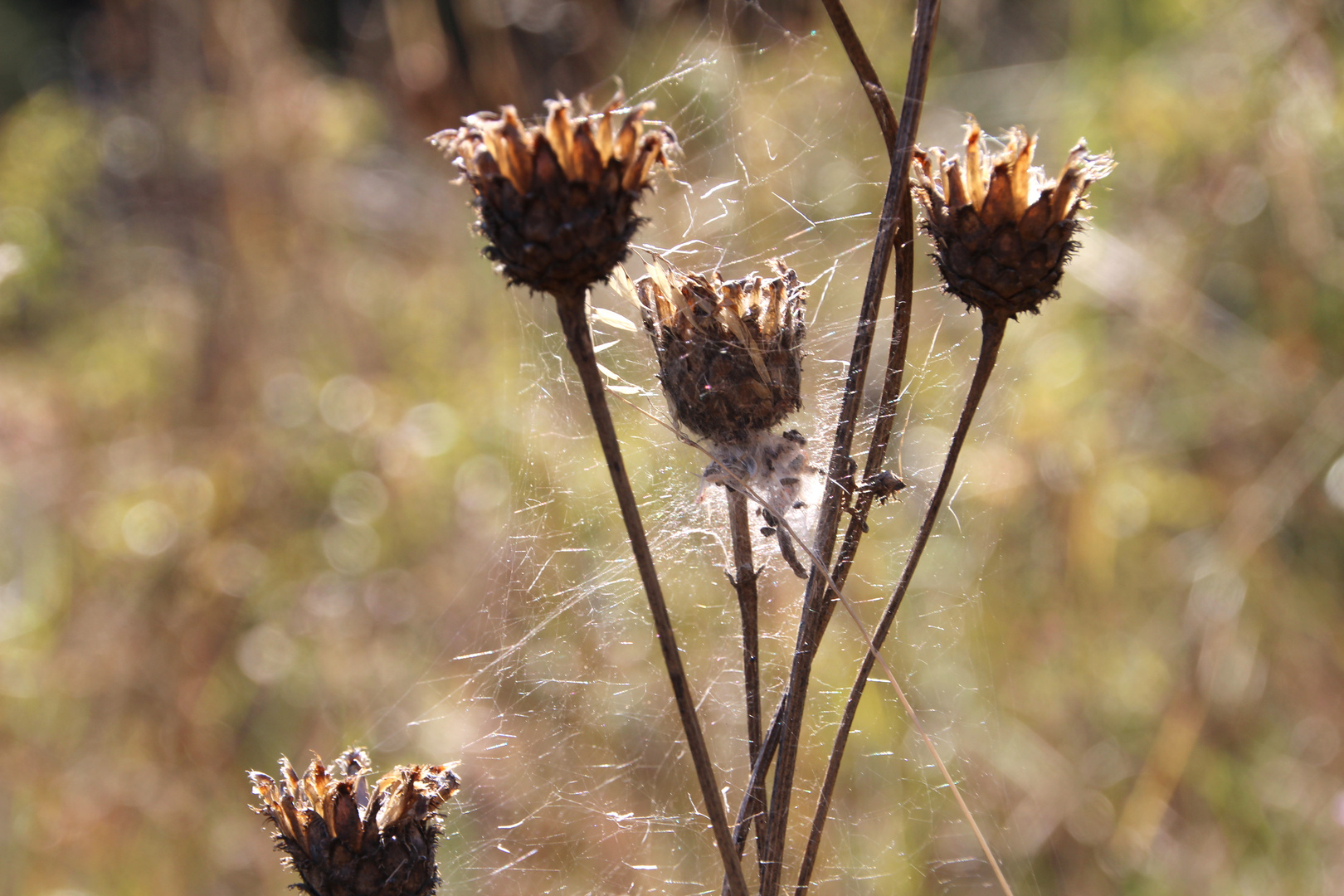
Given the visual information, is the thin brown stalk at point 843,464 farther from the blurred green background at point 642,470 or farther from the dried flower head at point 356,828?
the blurred green background at point 642,470

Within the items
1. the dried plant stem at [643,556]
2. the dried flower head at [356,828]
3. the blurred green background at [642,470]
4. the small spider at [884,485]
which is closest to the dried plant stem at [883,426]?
the small spider at [884,485]

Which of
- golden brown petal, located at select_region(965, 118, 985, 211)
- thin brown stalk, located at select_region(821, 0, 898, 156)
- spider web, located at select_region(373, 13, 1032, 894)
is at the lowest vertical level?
spider web, located at select_region(373, 13, 1032, 894)

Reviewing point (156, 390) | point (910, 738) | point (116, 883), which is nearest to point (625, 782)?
point (910, 738)

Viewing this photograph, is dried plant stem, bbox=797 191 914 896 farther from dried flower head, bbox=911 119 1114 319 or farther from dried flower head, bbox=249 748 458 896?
dried flower head, bbox=249 748 458 896

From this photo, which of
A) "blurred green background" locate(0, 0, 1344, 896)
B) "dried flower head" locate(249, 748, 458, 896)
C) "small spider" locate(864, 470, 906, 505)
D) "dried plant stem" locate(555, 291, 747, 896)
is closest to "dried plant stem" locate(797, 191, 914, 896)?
"small spider" locate(864, 470, 906, 505)

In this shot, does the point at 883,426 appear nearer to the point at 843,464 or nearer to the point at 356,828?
the point at 843,464

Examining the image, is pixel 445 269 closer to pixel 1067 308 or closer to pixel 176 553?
pixel 176 553

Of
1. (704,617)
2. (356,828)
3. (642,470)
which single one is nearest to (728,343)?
(356,828)

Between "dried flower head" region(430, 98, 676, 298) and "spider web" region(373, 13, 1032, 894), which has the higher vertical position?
"dried flower head" region(430, 98, 676, 298)
